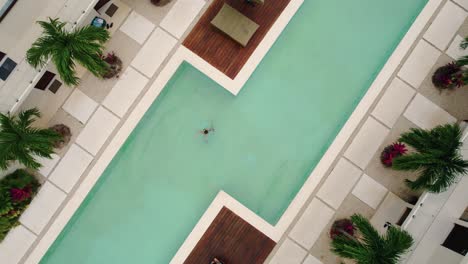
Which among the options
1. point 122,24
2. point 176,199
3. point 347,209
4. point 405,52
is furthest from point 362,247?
point 122,24

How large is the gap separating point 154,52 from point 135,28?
3.70ft

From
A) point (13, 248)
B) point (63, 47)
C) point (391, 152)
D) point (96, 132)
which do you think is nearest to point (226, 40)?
point (63, 47)

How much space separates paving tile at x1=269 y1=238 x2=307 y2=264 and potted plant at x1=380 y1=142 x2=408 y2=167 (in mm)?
4449

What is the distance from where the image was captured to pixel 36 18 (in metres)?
12.3

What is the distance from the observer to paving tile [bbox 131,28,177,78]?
47.8 ft

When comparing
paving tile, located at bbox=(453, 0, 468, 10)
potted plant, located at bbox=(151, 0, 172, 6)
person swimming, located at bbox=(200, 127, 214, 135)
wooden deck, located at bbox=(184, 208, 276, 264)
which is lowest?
wooden deck, located at bbox=(184, 208, 276, 264)

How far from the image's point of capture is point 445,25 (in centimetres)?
1488

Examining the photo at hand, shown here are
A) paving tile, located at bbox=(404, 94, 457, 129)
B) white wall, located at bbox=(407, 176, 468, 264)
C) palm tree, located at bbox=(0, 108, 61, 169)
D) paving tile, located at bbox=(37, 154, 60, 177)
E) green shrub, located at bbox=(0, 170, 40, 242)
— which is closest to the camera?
palm tree, located at bbox=(0, 108, 61, 169)

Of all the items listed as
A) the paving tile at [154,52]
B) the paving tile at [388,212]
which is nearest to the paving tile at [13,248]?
the paving tile at [154,52]

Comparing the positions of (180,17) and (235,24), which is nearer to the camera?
(235,24)

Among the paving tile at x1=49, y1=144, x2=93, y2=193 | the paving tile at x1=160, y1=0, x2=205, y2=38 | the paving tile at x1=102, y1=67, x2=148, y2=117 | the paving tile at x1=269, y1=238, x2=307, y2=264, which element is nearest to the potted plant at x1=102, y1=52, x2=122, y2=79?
the paving tile at x1=102, y1=67, x2=148, y2=117

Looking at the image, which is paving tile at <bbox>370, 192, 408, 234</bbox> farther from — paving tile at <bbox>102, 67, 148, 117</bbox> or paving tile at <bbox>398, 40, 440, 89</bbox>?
paving tile at <bbox>102, 67, 148, 117</bbox>

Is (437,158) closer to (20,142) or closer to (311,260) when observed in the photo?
(311,260)

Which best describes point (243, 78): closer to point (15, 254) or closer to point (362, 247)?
→ point (362, 247)
